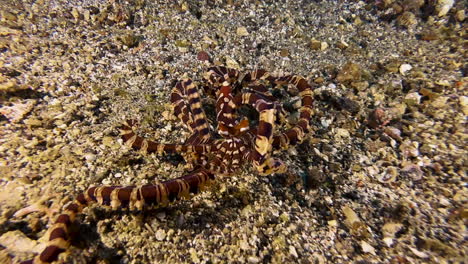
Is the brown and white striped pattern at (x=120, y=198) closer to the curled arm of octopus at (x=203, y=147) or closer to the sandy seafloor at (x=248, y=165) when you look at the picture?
the curled arm of octopus at (x=203, y=147)

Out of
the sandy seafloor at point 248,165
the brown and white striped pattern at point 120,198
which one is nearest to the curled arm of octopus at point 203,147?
the brown and white striped pattern at point 120,198

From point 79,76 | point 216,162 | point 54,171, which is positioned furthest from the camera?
point 79,76

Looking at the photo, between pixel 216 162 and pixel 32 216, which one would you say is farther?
pixel 216 162

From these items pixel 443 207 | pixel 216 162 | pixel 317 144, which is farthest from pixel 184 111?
pixel 443 207

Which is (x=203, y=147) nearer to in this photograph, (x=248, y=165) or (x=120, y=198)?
(x=248, y=165)

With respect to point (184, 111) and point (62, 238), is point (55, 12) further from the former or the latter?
point (62, 238)
